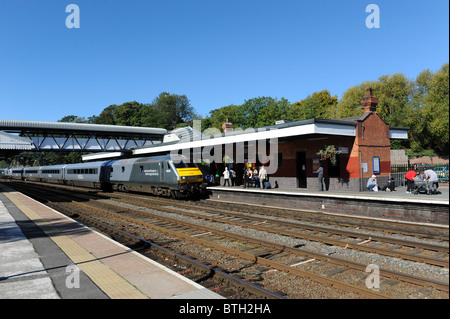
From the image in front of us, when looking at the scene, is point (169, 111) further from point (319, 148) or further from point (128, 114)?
point (319, 148)

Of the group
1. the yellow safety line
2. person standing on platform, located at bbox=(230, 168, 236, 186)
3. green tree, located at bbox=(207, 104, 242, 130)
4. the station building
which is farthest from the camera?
green tree, located at bbox=(207, 104, 242, 130)

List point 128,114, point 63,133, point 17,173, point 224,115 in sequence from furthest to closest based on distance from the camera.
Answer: point 128,114 < point 17,173 < point 224,115 < point 63,133

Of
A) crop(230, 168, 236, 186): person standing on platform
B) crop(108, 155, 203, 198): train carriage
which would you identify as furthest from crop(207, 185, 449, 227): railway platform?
crop(230, 168, 236, 186): person standing on platform

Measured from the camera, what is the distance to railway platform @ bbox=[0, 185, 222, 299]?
5.45 m

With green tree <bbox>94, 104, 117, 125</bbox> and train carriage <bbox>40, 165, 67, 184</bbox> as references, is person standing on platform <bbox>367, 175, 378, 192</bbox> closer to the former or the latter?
train carriage <bbox>40, 165, 67, 184</bbox>

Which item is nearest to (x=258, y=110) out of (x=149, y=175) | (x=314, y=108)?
(x=314, y=108)

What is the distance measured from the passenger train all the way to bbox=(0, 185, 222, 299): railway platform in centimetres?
928

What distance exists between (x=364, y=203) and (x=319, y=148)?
263 inches

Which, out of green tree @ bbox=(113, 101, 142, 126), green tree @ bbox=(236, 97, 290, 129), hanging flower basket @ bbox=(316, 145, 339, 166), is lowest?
hanging flower basket @ bbox=(316, 145, 339, 166)

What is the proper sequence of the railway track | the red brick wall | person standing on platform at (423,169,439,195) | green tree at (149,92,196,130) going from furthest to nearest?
green tree at (149,92,196,130), the red brick wall, person standing on platform at (423,169,439,195), the railway track

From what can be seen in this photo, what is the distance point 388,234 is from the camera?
33.2 ft

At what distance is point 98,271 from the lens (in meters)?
6.62

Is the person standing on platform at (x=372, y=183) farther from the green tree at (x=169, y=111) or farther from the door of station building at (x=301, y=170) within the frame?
the green tree at (x=169, y=111)

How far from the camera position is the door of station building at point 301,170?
2058cm
